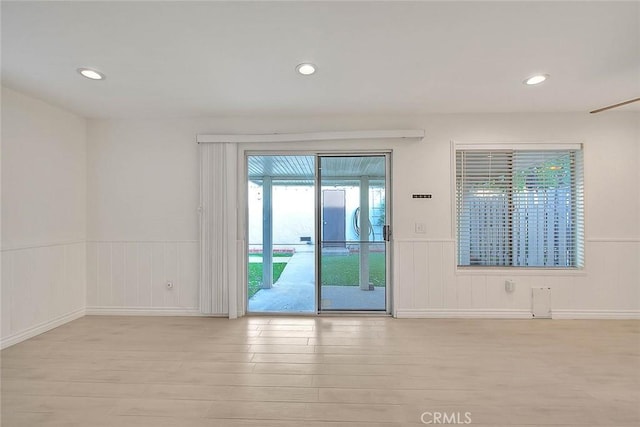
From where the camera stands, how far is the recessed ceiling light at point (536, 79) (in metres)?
2.43

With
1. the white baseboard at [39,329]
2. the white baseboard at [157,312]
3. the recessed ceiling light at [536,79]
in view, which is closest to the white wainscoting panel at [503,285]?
the recessed ceiling light at [536,79]

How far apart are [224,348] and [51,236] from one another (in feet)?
7.86

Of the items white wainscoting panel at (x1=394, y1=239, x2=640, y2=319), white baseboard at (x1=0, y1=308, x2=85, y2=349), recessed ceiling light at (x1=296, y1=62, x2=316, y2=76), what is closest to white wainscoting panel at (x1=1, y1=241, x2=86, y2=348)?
white baseboard at (x1=0, y1=308, x2=85, y2=349)

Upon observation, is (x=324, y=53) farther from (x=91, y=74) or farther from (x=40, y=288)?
(x=40, y=288)

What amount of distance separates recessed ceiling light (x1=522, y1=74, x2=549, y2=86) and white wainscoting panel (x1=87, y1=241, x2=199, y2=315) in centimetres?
397

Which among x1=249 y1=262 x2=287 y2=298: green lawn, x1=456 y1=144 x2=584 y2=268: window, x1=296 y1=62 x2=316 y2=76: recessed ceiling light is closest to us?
x1=296 y1=62 x2=316 y2=76: recessed ceiling light

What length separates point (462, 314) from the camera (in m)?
3.35

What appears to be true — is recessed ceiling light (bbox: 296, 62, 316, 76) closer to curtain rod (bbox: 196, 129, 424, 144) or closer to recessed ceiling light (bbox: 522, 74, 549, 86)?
curtain rod (bbox: 196, 129, 424, 144)

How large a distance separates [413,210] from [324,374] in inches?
84.3

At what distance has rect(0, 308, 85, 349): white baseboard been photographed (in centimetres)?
264

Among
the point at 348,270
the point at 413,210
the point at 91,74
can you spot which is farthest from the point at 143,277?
the point at 413,210

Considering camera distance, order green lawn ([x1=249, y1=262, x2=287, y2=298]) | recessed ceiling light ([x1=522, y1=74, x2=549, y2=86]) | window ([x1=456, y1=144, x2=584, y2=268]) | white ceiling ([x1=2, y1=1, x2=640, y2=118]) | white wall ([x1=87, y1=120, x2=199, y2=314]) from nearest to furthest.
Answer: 1. white ceiling ([x1=2, y1=1, x2=640, y2=118])
2. recessed ceiling light ([x1=522, y1=74, x2=549, y2=86])
3. window ([x1=456, y1=144, x2=584, y2=268])
4. white wall ([x1=87, y1=120, x2=199, y2=314])
5. green lawn ([x1=249, y1=262, x2=287, y2=298])

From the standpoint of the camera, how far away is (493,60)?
7.13ft

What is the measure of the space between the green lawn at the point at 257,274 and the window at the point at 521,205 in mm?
2447
